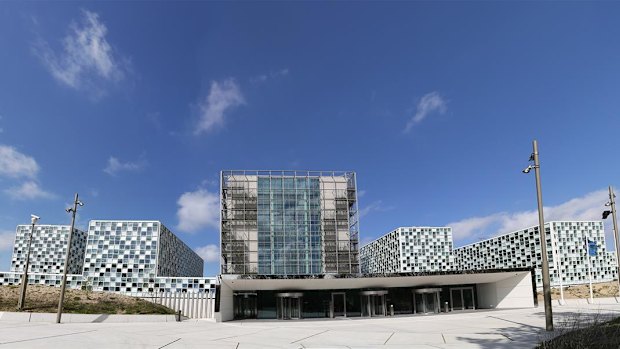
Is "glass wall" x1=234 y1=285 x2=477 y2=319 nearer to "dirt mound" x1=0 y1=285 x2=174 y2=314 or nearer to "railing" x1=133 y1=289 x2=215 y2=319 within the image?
"railing" x1=133 y1=289 x2=215 y2=319

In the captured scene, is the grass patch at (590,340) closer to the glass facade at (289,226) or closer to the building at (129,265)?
the glass facade at (289,226)

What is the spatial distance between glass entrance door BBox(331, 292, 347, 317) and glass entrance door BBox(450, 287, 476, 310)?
927 cm

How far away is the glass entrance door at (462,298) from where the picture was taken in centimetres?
3666

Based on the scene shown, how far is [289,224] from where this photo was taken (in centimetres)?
8681

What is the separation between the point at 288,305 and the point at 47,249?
159 meters

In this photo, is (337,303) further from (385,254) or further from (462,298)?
(385,254)

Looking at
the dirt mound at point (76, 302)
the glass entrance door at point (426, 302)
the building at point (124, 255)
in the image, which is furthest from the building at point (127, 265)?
the glass entrance door at point (426, 302)

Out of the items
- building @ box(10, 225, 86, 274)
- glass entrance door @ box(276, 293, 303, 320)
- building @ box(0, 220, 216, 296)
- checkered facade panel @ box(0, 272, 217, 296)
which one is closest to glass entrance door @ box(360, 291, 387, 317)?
glass entrance door @ box(276, 293, 303, 320)

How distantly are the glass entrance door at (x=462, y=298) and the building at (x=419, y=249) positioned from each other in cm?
13401

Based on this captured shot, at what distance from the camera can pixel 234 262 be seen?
268 ft

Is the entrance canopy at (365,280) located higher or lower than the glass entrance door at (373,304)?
higher

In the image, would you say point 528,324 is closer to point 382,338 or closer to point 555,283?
point 382,338

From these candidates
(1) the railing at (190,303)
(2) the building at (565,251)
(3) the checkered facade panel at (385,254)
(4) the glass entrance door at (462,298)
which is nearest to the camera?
(4) the glass entrance door at (462,298)

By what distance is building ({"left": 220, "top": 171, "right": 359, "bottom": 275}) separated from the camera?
275 ft
